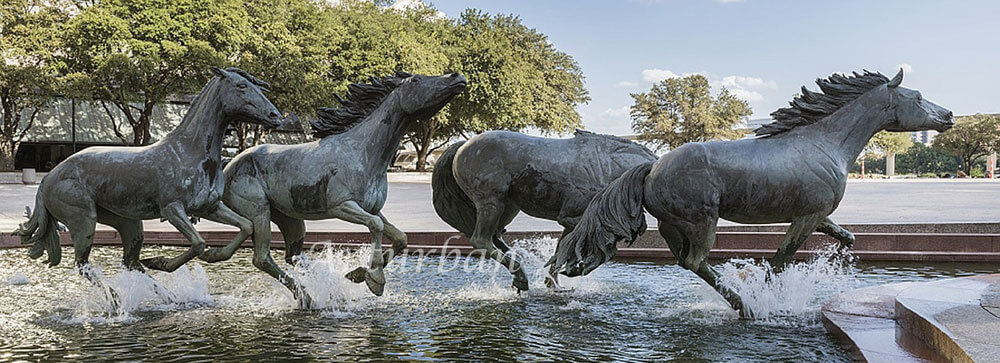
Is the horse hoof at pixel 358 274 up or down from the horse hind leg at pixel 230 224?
down

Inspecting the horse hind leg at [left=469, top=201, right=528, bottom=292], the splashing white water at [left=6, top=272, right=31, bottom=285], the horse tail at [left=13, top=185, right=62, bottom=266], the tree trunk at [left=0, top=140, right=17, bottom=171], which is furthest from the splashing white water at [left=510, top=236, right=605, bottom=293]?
the tree trunk at [left=0, top=140, right=17, bottom=171]

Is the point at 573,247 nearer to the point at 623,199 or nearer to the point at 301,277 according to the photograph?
the point at 623,199

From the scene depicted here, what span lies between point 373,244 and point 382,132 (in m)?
1.09

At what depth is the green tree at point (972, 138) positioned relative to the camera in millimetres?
70688

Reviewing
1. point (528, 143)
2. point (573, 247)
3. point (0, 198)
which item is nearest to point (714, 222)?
point (573, 247)

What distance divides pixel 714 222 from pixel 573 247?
1092 mm

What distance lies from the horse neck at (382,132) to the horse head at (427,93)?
3.8 inches

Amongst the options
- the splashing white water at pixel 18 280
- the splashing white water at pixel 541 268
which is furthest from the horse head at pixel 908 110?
the splashing white water at pixel 18 280

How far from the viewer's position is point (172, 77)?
33.9 metres

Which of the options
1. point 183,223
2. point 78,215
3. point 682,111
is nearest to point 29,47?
point 78,215

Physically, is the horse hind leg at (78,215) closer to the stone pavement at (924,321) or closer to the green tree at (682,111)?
the stone pavement at (924,321)

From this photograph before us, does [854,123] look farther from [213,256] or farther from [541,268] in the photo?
[213,256]

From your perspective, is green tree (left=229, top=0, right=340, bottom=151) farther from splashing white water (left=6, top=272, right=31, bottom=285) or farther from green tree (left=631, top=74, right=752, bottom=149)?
green tree (left=631, top=74, right=752, bottom=149)

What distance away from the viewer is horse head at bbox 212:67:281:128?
273 inches
